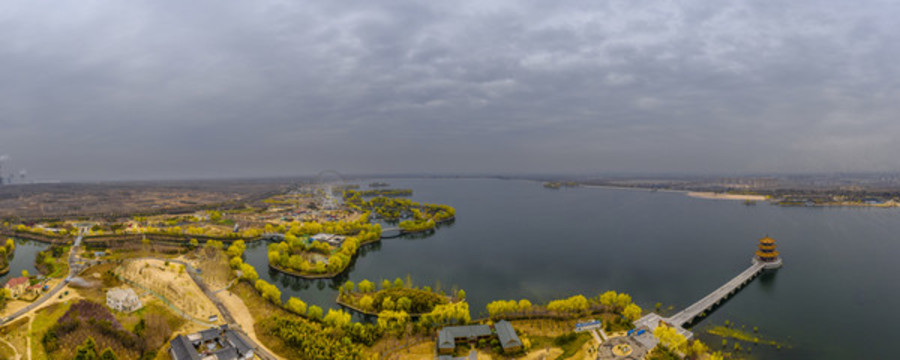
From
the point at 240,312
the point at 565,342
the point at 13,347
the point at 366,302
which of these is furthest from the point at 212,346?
the point at 565,342

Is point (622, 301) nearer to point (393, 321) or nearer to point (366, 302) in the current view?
point (393, 321)

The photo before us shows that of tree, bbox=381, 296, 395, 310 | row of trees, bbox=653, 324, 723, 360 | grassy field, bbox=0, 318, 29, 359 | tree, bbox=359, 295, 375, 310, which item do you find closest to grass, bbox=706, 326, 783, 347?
row of trees, bbox=653, 324, 723, 360

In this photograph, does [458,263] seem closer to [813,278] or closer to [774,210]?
[813,278]

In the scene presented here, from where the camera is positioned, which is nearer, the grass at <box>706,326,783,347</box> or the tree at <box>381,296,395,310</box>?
the grass at <box>706,326,783,347</box>

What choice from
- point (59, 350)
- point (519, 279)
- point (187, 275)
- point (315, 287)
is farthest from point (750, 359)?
point (187, 275)

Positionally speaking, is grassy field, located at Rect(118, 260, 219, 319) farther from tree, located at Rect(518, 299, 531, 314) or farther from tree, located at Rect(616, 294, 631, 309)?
tree, located at Rect(616, 294, 631, 309)
